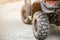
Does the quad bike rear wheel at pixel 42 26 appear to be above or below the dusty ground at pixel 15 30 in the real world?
above

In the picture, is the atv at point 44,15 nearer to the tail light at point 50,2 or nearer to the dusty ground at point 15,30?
the tail light at point 50,2

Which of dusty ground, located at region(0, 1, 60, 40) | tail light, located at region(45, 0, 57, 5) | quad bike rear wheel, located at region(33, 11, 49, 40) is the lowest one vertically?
dusty ground, located at region(0, 1, 60, 40)

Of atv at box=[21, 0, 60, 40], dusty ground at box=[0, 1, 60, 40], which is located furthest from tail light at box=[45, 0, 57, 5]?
dusty ground at box=[0, 1, 60, 40]

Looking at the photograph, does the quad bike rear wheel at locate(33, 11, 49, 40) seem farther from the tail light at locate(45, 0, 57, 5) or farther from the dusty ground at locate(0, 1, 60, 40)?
the dusty ground at locate(0, 1, 60, 40)

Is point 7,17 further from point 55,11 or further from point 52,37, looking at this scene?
point 55,11

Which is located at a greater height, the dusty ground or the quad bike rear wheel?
the quad bike rear wheel

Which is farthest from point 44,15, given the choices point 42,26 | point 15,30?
point 15,30

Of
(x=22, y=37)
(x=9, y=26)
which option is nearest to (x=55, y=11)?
(x=22, y=37)

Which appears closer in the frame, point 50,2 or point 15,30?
point 50,2

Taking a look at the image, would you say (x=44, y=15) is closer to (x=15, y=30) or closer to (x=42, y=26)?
(x=42, y=26)

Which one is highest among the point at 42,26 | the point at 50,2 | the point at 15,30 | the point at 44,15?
the point at 50,2

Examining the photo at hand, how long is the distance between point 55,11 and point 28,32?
0.88m

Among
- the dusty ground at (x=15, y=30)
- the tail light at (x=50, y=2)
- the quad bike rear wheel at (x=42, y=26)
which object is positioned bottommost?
the dusty ground at (x=15, y=30)

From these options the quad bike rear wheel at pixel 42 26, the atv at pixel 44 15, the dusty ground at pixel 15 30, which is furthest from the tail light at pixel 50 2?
the dusty ground at pixel 15 30
